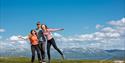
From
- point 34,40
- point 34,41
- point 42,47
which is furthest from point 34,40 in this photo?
point 42,47

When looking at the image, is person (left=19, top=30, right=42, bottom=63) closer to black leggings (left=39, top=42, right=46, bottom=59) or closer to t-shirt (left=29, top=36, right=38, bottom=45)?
t-shirt (left=29, top=36, right=38, bottom=45)

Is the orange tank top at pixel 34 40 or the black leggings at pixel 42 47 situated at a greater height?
the orange tank top at pixel 34 40

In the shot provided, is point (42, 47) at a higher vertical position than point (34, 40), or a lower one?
lower

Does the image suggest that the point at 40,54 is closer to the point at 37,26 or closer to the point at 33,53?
the point at 33,53

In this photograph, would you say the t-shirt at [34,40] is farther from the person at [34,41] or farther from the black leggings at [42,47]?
the black leggings at [42,47]

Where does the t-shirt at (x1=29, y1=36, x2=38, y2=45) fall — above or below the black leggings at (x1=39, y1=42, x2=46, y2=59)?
above

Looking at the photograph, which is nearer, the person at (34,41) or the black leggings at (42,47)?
the black leggings at (42,47)

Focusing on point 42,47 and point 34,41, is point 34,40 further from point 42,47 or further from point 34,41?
point 42,47

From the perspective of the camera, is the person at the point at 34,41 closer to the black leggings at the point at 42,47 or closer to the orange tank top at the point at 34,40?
the orange tank top at the point at 34,40

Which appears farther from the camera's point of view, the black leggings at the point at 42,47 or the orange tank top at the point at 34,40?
the orange tank top at the point at 34,40

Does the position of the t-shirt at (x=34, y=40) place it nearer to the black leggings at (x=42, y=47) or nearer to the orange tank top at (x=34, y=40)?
the orange tank top at (x=34, y=40)

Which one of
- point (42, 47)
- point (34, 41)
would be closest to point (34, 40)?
point (34, 41)

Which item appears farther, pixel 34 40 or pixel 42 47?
pixel 34 40

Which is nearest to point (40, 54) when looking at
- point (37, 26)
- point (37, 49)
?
point (37, 49)
